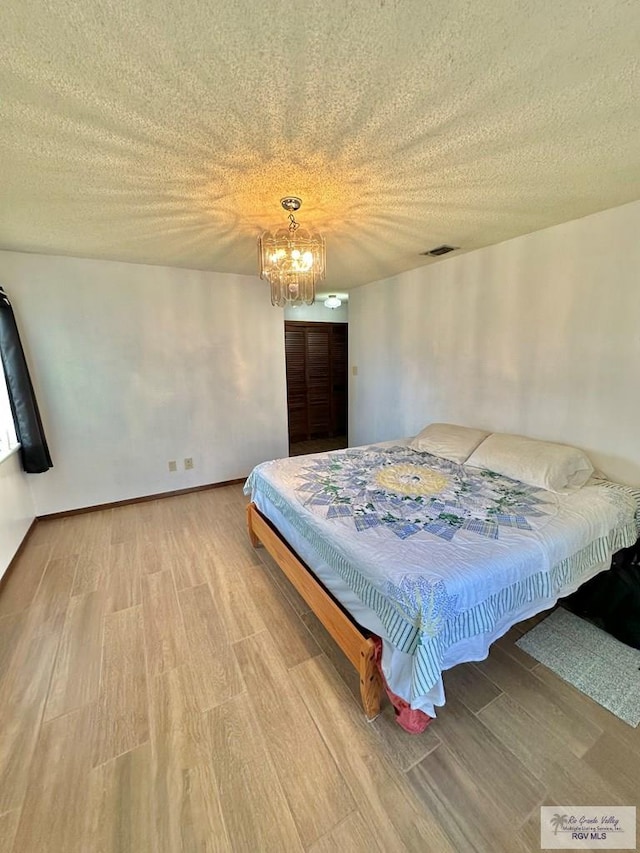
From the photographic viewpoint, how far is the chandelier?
196 centimetres

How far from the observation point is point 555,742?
4.30 feet

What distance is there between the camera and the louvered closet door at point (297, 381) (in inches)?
204

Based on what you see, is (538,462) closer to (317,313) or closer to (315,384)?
(315,384)

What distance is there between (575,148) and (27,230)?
3.15m

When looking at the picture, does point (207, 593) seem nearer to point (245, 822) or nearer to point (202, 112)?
point (245, 822)

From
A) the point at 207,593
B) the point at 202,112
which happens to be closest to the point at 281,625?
the point at 207,593

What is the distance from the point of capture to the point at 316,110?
1.18 m

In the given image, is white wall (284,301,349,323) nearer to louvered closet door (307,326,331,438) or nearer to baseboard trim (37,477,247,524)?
louvered closet door (307,326,331,438)

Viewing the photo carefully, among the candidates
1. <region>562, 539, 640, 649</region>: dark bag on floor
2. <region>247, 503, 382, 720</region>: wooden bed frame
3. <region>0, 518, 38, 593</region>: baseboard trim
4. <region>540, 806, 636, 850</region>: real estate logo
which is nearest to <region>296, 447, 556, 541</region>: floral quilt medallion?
<region>247, 503, 382, 720</region>: wooden bed frame

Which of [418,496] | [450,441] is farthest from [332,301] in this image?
[418,496]

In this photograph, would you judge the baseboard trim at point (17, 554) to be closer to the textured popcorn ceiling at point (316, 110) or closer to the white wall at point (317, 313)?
the textured popcorn ceiling at point (316, 110)

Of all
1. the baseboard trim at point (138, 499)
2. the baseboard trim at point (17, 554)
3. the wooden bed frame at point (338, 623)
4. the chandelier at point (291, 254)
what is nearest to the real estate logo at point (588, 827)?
the wooden bed frame at point (338, 623)

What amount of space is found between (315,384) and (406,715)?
4.58 metres

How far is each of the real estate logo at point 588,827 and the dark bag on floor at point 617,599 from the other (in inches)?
34.6
